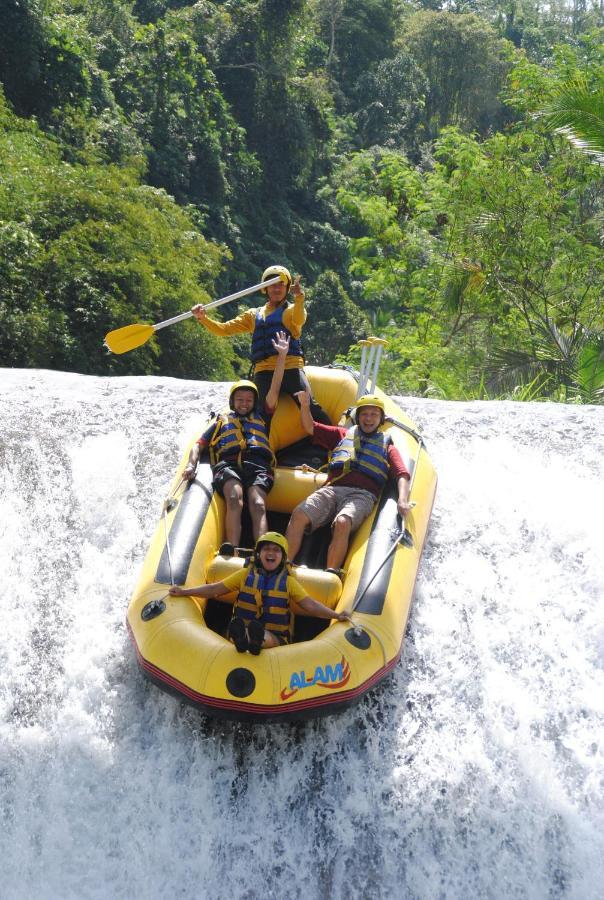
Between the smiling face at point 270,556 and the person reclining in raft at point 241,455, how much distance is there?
0.80m

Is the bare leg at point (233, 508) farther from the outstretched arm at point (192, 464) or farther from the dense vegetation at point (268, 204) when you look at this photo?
the dense vegetation at point (268, 204)

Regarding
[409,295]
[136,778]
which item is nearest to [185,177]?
[409,295]

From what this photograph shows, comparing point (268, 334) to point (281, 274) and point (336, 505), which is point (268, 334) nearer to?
point (281, 274)

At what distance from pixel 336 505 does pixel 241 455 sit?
623 millimetres

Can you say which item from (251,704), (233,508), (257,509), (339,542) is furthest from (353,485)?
(251,704)

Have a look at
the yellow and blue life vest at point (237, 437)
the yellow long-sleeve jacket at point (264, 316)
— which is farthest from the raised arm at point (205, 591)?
the yellow long-sleeve jacket at point (264, 316)

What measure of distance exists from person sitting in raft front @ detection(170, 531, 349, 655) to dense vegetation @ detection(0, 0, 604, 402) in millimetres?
5466

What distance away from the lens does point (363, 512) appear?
5141 millimetres

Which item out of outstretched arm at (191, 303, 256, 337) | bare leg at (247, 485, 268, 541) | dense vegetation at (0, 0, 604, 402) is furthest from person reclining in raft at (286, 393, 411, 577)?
dense vegetation at (0, 0, 604, 402)

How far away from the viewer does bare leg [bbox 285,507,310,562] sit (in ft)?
16.6

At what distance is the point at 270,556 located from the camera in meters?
4.34

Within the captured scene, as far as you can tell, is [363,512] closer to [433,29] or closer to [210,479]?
[210,479]

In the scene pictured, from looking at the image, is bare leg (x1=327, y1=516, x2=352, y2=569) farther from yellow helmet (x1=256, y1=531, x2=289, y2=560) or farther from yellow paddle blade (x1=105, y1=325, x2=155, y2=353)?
yellow paddle blade (x1=105, y1=325, x2=155, y2=353)

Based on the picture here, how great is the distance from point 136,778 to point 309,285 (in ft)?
57.1
